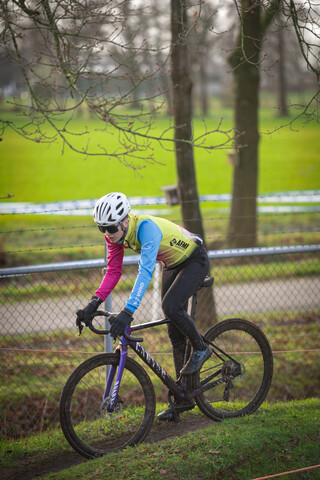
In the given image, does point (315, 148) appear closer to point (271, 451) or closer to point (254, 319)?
point (254, 319)

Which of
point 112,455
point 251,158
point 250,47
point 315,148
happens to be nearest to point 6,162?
point 315,148

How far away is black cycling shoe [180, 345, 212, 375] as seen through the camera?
4.73 m

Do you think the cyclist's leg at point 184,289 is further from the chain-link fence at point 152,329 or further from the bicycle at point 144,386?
the chain-link fence at point 152,329

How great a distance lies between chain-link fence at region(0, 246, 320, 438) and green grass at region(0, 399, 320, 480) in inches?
39.2

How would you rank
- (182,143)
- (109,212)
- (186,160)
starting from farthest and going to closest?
(186,160)
(182,143)
(109,212)

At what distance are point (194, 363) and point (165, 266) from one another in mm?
874

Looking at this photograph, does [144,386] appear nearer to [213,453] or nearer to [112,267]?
[213,453]

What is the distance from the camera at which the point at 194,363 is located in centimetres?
475

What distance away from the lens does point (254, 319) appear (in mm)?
8789

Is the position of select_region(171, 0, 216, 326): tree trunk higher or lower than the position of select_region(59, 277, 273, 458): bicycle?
higher

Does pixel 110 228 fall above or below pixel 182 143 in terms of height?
below

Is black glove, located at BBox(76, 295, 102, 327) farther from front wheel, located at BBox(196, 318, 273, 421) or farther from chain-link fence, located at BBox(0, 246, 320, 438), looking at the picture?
front wheel, located at BBox(196, 318, 273, 421)

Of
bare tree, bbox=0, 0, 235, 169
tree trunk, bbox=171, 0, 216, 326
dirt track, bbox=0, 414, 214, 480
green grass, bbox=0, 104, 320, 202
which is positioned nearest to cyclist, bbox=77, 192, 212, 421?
dirt track, bbox=0, 414, 214, 480

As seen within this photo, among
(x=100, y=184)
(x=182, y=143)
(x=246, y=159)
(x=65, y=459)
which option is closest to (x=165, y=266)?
(x=65, y=459)
